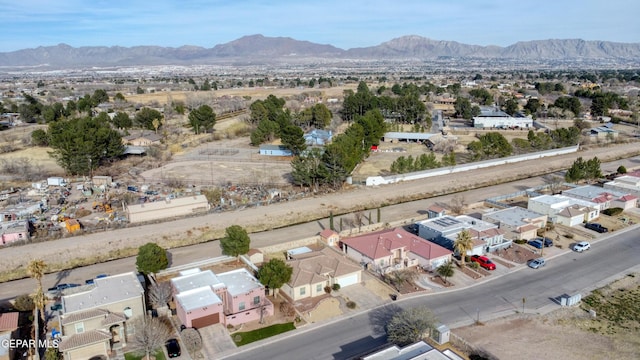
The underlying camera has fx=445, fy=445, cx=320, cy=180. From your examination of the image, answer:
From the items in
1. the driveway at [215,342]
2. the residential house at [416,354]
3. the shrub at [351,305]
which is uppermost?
the residential house at [416,354]

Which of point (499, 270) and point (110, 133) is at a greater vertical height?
point (110, 133)

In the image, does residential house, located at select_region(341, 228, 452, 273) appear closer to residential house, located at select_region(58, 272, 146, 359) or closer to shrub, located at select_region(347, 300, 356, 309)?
shrub, located at select_region(347, 300, 356, 309)

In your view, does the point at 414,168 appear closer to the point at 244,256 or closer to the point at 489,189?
the point at 489,189

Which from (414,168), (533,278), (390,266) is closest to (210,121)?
(414,168)

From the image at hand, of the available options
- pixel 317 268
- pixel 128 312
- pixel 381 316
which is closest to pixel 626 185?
pixel 381 316

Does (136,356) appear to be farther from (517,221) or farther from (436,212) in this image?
(517,221)

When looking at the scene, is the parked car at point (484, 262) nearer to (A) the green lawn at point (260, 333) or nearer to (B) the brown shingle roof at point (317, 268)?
(B) the brown shingle roof at point (317, 268)

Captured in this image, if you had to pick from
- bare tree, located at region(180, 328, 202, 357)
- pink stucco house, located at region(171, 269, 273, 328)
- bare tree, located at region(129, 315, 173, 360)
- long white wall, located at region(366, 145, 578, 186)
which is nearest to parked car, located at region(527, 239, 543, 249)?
long white wall, located at region(366, 145, 578, 186)

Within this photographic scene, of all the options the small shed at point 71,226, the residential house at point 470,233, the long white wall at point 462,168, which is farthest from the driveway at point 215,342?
the long white wall at point 462,168
